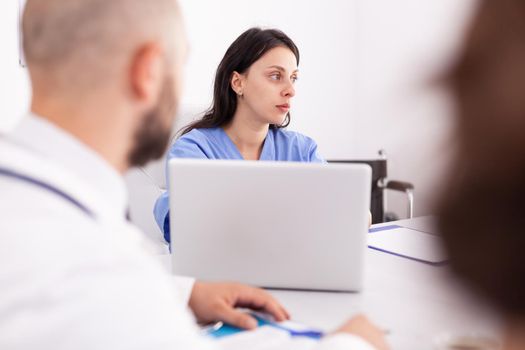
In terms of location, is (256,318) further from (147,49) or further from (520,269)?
(520,269)

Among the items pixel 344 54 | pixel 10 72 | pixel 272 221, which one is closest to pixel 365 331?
pixel 272 221

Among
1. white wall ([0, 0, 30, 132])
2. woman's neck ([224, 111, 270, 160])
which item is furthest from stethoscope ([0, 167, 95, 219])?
white wall ([0, 0, 30, 132])

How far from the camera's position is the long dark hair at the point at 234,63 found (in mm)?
1941

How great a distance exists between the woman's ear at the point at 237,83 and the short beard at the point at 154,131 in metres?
1.20

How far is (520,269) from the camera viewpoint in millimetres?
394

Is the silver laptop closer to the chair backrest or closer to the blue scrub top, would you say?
the blue scrub top

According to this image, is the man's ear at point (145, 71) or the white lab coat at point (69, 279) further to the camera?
the man's ear at point (145, 71)

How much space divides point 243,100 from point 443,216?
5.27 ft

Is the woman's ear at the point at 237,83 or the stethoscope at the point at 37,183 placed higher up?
the woman's ear at the point at 237,83

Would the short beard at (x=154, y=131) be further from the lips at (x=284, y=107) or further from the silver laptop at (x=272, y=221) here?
the lips at (x=284, y=107)

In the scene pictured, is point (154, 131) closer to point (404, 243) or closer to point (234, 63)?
point (404, 243)

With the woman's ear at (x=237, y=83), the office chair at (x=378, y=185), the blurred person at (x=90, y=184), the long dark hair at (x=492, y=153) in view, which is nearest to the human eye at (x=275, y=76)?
the woman's ear at (x=237, y=83)

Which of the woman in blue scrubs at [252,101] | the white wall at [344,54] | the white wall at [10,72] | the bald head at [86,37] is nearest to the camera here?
the bald head at [86,37]

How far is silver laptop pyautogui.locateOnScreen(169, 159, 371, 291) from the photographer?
105cm
